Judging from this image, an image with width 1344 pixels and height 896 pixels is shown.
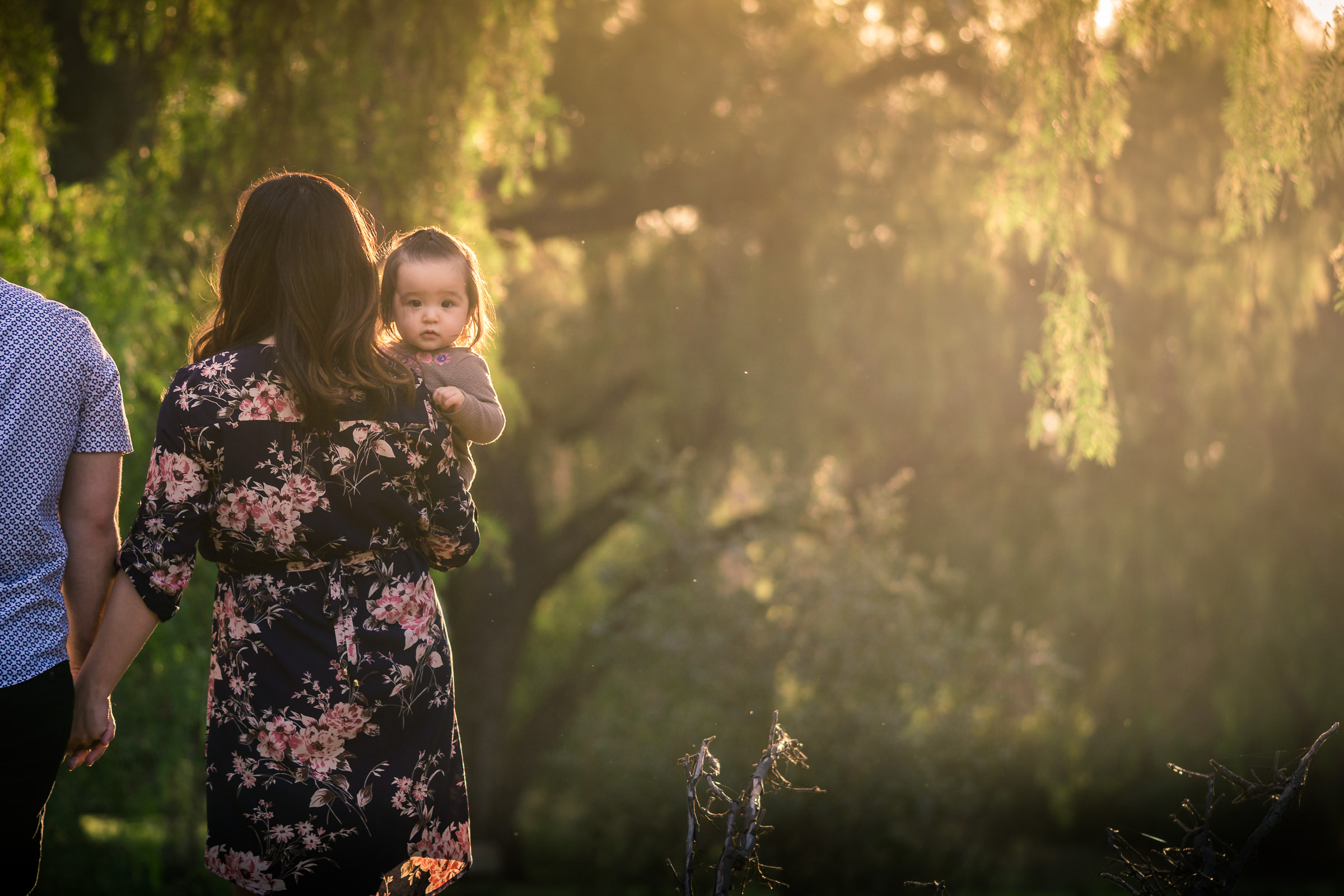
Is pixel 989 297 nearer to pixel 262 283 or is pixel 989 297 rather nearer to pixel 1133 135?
pixel 1133 135

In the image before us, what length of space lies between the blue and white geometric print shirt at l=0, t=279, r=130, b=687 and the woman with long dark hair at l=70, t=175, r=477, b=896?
0.35ft

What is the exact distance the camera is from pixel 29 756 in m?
1.65

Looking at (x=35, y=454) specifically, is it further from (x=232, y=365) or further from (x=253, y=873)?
(x=253, y=873)

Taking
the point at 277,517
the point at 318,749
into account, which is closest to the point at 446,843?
the point at 318,749

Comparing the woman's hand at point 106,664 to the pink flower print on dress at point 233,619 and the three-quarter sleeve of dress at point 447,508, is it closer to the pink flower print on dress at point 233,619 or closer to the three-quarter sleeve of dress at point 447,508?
the pink flower print on dress at point 233,619

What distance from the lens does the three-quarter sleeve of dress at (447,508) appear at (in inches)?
68.9

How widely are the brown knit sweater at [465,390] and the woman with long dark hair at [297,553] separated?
0.29 ft

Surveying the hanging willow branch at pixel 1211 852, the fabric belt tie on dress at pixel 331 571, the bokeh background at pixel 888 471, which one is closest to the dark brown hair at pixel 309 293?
the fabric belt tie on dress at pixel 331 571

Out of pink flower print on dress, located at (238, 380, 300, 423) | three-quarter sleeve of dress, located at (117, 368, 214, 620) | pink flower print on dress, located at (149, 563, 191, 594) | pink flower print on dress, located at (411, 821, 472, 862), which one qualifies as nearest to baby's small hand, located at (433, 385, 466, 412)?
pink flower print on dress, located at (238, 380, 300, 423)

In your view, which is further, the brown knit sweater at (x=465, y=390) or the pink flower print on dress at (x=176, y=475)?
the brown knit sweater at (x=465, y=390)

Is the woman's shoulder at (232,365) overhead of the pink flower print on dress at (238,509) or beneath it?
overhead

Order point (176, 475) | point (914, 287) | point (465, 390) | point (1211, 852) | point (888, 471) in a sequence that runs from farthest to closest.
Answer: point (888, 471) < point (914, 287) < point (465, 390) < point (1211, 852) < point (176, 475)

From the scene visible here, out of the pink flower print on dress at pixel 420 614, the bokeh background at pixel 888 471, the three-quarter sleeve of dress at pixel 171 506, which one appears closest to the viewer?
the three-quarter sleeve of dress at pixel 171 506

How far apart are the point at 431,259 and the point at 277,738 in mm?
879
